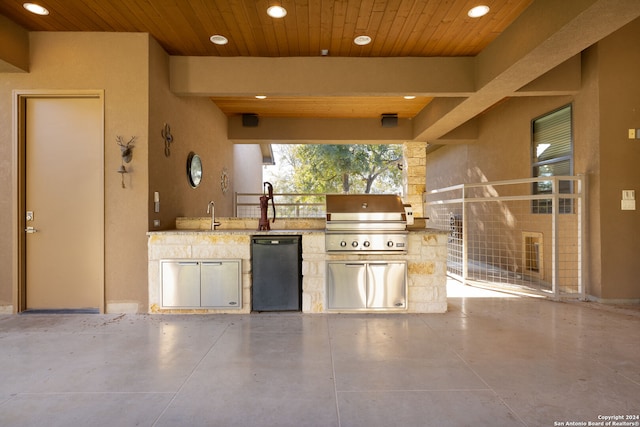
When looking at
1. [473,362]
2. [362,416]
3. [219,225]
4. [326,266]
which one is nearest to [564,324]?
[473,362]

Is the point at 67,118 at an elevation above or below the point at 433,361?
above

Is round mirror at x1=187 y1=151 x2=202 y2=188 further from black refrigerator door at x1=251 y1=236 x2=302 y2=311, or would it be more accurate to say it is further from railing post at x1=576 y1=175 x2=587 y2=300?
railing post at x1=576 y1=175 x2=587 y2=300

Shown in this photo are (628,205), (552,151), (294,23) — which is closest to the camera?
(294,23)

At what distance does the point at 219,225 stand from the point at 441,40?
3.37m

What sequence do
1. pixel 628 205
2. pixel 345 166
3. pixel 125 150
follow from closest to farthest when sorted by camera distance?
pixel 125 150 → pixel 628 205 → pixel 345 166

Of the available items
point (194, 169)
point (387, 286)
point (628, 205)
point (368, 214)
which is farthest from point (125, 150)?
point (628, 205)

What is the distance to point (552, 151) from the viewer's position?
5.39 m

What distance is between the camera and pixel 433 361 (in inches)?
105

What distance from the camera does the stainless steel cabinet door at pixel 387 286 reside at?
12.8ft

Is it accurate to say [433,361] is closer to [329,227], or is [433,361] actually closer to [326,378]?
[326,378]

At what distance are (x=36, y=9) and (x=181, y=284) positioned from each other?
9.89 feet

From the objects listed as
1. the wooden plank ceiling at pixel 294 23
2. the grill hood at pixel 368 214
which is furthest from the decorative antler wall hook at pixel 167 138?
the grill hood at pixel 368 214

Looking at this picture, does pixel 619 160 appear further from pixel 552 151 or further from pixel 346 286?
pixel 346 286

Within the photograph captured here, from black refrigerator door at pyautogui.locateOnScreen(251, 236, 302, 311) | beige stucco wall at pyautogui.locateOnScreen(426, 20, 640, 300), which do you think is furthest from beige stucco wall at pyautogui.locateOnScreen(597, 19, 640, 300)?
black refrigerator door at pyautogui.locateOnScreen(251, 236, 302, 311)
